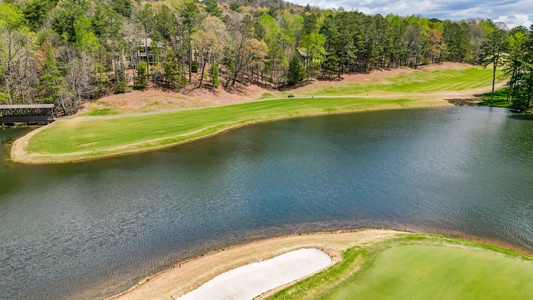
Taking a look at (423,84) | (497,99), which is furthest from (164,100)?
(423,84)

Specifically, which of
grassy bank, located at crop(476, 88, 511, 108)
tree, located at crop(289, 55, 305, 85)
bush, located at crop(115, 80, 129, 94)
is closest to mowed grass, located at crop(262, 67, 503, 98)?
tree, located at crop(289, 55, 305, 85)

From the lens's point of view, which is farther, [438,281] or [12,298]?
[12,298]

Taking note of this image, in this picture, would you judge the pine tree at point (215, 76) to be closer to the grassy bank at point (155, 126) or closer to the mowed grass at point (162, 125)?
the mowed grass at point (162, 125)

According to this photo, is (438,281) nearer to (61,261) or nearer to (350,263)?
(350,263)

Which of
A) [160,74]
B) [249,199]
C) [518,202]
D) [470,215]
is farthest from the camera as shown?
[160,74]

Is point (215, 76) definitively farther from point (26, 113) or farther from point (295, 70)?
point (26, 113)

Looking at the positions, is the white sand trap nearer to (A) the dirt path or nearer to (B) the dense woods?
(A) the dirt path

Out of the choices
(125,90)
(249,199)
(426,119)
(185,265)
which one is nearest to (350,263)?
(185,265)
